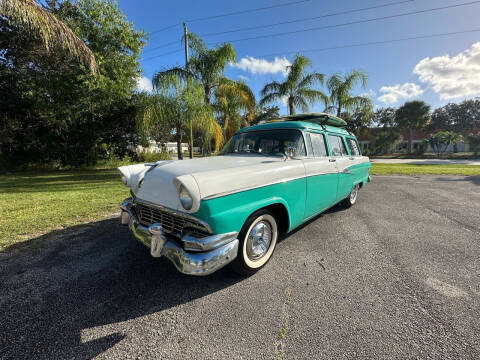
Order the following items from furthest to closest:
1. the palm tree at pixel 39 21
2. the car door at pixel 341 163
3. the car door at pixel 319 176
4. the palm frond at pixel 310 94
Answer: the palm frond at pixel 310 94
the palm tree at pixel 39 21
the car door at pixel 341 163
the car door at pixel 319 176

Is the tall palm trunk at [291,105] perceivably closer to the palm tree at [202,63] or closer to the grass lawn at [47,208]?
the palm tree at [202,63]

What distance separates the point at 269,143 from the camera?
3297 mm

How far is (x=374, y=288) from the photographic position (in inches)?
85.1

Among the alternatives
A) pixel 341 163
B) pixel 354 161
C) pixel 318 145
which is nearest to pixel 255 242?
pixel 318 145

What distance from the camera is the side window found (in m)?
3.37

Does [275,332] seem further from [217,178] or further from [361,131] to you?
[361,131]

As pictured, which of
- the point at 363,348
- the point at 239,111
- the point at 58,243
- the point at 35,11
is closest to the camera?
the point at 363,348

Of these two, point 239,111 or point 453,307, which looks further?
point 239,111

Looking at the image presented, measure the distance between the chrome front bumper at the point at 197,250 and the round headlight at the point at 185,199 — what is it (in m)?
0.30

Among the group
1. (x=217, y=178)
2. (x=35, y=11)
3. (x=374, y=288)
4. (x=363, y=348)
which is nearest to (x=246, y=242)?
(x=217, y=178)

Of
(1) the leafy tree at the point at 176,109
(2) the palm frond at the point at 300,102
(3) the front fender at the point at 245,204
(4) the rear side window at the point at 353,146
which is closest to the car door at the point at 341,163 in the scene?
(4) the rear side window at the point at 353,146

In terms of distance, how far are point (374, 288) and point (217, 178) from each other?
2.00m

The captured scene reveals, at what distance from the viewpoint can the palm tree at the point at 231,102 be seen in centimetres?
1134

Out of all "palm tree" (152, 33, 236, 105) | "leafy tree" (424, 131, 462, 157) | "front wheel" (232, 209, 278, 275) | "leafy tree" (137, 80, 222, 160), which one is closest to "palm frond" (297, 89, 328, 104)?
"palm tree" (152, 33, 236, 105)
